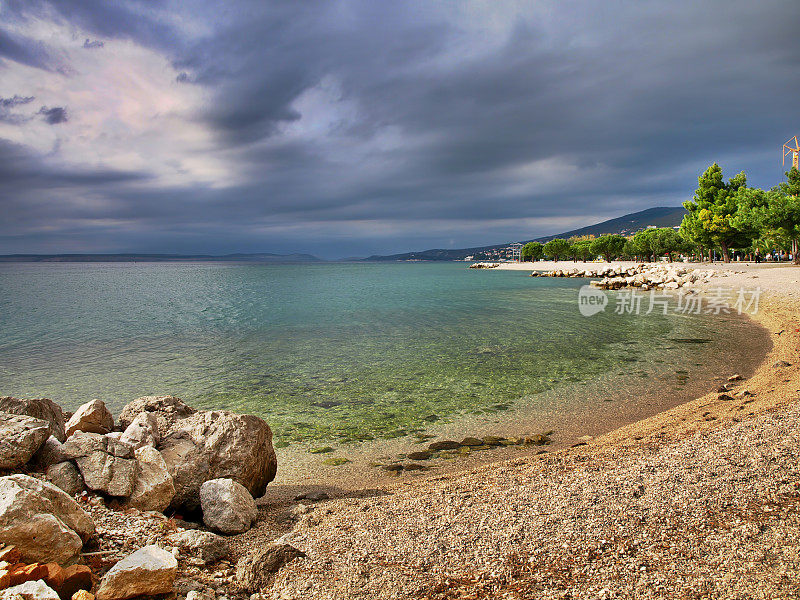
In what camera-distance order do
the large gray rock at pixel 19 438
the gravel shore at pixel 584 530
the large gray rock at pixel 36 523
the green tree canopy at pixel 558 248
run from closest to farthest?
the large gray rock at pixel 36 523 → the gravel shore at pixel 584 530 → the large gray rock at pixel 19 438 → the green tree canopy at pixel 558 248

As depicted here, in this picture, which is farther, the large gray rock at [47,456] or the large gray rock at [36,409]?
the large gray rock at [36,409]

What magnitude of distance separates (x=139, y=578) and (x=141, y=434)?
3482mm

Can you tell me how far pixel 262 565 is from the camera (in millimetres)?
4359

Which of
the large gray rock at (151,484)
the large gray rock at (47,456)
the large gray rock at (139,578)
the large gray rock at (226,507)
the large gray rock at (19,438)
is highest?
the large gray rock at (19,438)

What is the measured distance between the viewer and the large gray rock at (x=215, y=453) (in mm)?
6312

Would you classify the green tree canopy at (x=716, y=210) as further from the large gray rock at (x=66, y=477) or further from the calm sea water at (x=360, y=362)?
the large gray rock at (x=66, y=477)

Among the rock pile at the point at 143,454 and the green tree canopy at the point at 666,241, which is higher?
the green tree canopy at the point at 666,241

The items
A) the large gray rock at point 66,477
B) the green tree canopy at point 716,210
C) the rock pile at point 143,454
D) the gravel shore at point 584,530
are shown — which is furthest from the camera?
the green tree canopy at point 716,210

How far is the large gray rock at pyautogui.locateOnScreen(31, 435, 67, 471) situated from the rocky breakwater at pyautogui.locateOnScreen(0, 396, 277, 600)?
1cm

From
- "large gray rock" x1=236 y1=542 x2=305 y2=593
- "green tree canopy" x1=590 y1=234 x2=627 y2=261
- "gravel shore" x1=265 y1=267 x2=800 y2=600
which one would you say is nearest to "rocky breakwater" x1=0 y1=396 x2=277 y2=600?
"large gray rock" x1=236 y1=542 x2=305 y2=593

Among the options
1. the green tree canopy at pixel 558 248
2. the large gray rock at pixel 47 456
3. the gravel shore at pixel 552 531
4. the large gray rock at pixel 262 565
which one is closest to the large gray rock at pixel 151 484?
the gravel shore at pixel 552 531

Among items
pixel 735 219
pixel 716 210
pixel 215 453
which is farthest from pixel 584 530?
pixel 716 210

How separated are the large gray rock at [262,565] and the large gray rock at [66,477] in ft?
7.82

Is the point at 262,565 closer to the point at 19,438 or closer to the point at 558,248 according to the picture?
the point at 19,438
